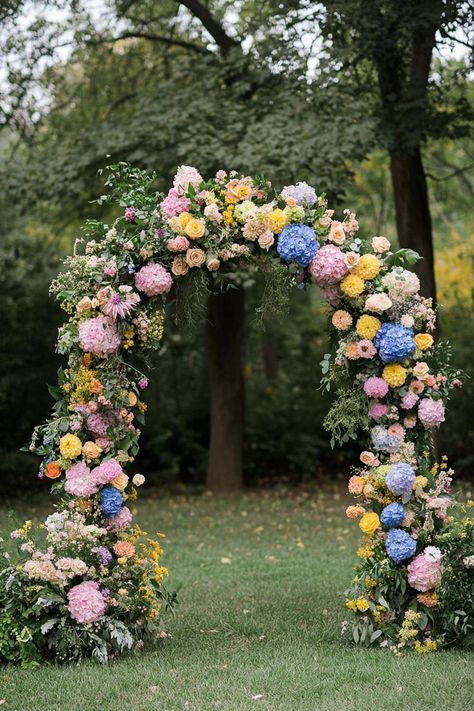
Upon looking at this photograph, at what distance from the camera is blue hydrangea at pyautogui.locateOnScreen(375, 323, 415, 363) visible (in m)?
5.89

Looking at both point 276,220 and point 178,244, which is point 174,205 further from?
point 276,220

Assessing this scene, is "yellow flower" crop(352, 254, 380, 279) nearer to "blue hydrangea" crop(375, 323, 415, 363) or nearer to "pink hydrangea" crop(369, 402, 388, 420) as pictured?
"blue hydrangea" crop(375, 323, 415, 363)

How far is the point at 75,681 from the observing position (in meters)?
5.34

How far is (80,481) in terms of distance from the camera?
5.86 m

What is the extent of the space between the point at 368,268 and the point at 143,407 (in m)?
1.67

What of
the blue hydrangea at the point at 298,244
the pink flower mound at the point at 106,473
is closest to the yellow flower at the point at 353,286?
the blue hydrangea at the point at 298,244

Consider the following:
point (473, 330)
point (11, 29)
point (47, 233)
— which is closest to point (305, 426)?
point (473, 330)

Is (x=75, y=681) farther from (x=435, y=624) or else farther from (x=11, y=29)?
(x=11, y=29)

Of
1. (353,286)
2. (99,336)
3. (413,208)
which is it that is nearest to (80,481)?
(99,336)

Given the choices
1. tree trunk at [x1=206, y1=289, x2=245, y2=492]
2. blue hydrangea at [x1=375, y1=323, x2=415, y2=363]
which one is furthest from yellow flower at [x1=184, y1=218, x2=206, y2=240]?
tree trunk at [x1=206, y1=289, x2=245, y2=492]

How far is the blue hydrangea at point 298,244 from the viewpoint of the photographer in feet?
19.6

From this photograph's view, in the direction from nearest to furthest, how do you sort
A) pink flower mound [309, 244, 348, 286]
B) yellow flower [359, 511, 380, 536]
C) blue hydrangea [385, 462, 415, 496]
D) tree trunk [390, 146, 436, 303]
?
blue hydrangea [385, 462, 415, 496] → yellow flower [359, 511, 380, 536] → pink flower mound [309, 244, 348, 286] → tree trunk [390, 146, 436, 303]

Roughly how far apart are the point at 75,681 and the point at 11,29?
9.59m

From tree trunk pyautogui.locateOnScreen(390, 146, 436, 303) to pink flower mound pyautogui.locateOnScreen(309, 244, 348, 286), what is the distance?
6048 mm
